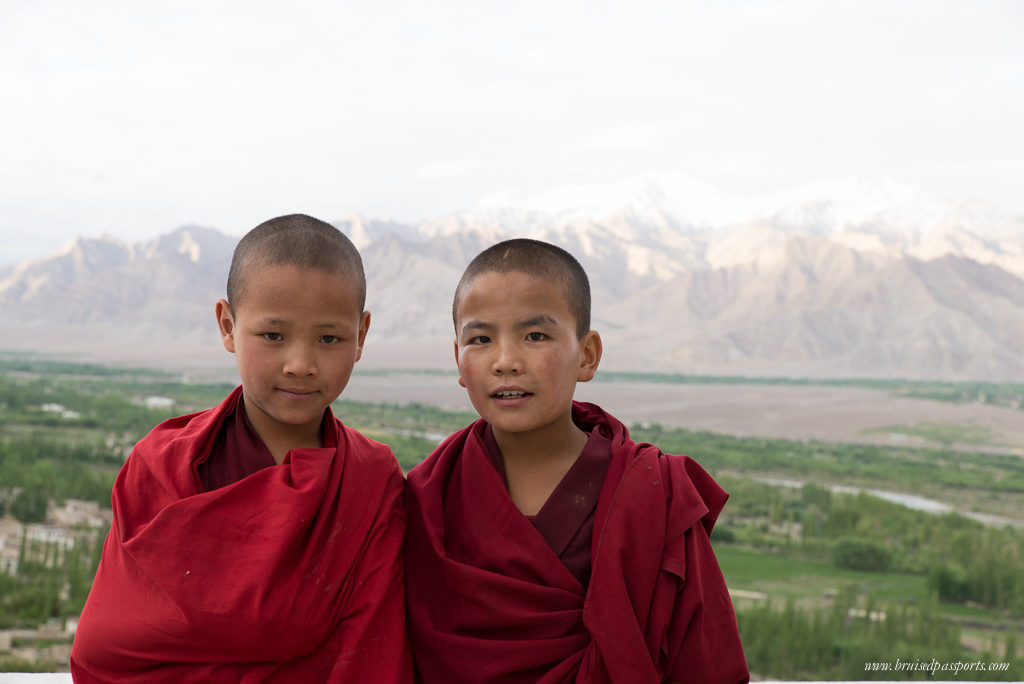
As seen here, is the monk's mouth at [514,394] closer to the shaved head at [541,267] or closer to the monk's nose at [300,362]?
the shaved head at [541,267]

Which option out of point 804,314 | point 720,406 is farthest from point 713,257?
point 720,406

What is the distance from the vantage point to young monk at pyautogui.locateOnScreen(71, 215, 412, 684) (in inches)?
79.8

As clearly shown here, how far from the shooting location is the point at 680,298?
3986 inches

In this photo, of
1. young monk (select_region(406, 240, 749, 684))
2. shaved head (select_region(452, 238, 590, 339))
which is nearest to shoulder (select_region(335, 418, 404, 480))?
young monk (select_region(406, 240, 749, 684))

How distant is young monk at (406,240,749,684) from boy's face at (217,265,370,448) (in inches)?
14.3

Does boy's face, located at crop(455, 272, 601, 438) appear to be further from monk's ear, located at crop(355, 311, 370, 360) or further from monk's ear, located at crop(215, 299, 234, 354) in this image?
monk's ear, located at crop(215, 299, 234, 354)

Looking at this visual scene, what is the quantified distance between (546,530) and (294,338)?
85 cm

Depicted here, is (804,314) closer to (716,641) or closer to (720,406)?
(720,406)

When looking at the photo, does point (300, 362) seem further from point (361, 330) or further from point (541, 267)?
point (541, 267)

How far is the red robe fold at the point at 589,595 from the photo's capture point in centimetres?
211

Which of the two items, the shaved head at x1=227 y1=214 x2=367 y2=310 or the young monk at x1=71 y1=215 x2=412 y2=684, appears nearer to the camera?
the young monk at x1=71 y1=215 x2=412 y2=684

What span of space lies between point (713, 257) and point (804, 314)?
43910 millimetres

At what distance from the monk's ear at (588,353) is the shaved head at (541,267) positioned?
0.03 meters

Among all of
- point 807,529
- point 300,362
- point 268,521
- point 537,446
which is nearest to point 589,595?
point 537,446
